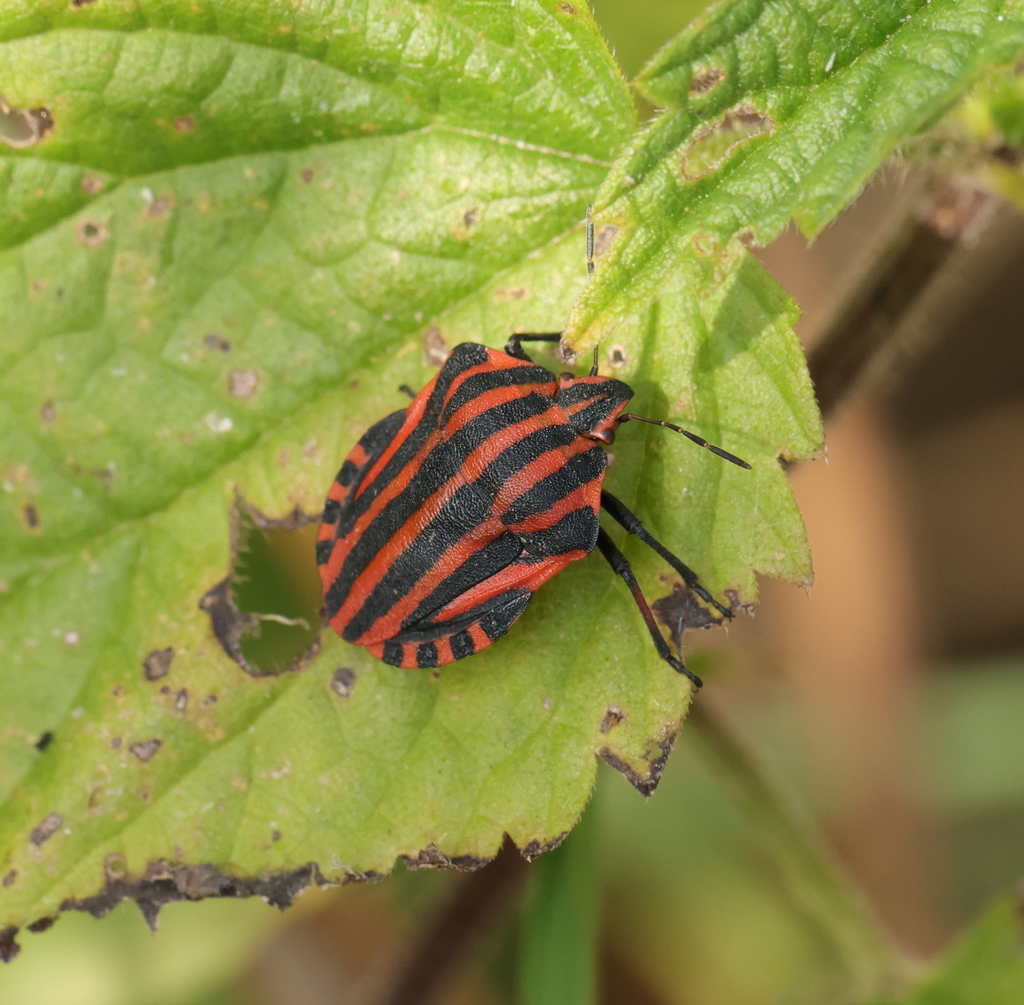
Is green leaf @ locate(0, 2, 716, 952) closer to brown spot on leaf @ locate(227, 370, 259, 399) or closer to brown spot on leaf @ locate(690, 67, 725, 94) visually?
brown spot on leaf @ locate(227, 370, 259, 399)

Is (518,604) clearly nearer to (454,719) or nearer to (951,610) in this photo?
(454,719)

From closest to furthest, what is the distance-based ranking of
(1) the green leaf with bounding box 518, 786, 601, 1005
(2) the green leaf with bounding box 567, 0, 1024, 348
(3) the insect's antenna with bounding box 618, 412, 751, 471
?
(2) the green leaf with bounding box 567, 0, 1024, 348 → (3) the insect's antenna with bounding box 618, 412, 751, 471 → (1) the green leaf with bounding box 518, 786, 601, 1005

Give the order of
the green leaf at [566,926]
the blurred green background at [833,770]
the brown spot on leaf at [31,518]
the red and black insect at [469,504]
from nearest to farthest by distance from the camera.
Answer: the red and black insect at [469,504], the brown spot on leaf at [31,518], the green leaf at [566,926], the blurred green background at [833,770]

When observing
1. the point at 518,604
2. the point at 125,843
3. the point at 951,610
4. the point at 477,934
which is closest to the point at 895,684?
the point at 951,610

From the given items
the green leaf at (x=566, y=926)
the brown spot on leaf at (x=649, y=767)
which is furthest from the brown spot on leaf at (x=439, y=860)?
the green leaf at (x=566, y=926)

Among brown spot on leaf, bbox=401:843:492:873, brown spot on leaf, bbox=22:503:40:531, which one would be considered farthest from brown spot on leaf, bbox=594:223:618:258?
brown spot on leaf, bbox=22:503:40:531

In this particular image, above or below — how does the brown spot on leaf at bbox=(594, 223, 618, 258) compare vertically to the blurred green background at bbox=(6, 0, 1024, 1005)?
above

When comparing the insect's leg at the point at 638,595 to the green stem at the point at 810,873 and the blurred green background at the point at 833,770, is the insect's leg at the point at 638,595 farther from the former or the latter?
the blurred green background at the point at 833,770

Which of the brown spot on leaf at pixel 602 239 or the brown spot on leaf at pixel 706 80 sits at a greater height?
the brown spot on leaf at pixel 706 80
